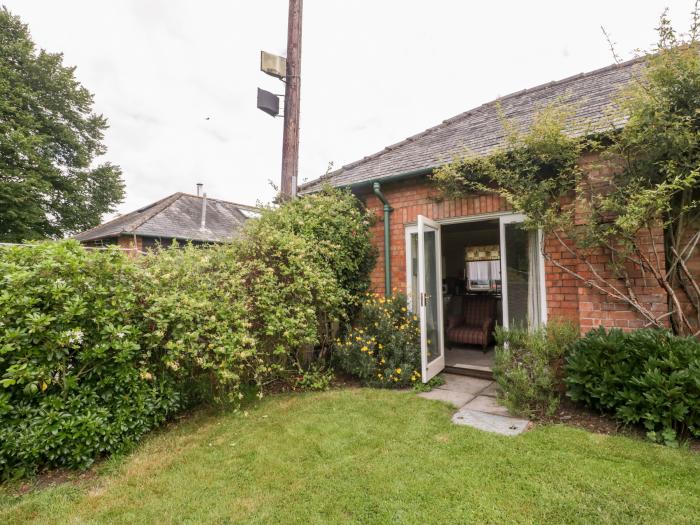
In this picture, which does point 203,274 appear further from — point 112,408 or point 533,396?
point 533,396

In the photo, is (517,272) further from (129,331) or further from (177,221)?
(177,221)

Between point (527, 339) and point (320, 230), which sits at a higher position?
point (320, 230)

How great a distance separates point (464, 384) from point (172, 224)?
51.1ft

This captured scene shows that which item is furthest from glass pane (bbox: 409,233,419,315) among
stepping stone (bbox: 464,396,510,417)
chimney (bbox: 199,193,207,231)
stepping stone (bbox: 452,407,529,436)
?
chimney (bbox: 199,193,207,231)

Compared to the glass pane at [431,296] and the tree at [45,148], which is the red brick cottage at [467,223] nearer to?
the glass pane at [431,296]

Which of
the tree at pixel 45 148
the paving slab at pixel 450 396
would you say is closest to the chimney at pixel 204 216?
the tree at pixel 45 148

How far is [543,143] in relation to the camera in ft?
12.7

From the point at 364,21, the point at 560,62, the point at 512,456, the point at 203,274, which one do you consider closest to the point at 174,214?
the point at 364,21

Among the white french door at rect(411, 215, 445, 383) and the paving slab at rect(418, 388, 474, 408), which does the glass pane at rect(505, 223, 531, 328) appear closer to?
the white french door at rect(411, 215, 445, 383)

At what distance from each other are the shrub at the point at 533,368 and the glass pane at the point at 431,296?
1.30m

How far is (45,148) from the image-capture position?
1659 cm

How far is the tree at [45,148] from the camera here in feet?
47.9

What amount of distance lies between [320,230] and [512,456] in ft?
12.3

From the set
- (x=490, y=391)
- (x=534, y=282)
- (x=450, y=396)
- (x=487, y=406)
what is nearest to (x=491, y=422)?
(x=487, y=406)
